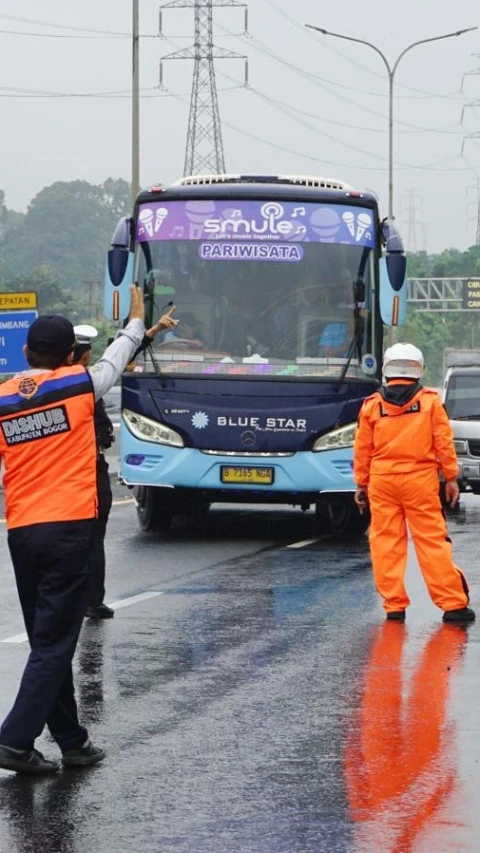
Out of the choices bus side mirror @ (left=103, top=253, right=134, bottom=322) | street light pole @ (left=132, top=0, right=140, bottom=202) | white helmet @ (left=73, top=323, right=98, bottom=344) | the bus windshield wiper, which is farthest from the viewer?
street light pole @ (left=132, top=0, right=140, bottom=202)

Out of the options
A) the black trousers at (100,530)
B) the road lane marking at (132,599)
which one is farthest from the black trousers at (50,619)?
the road lane marking at (132,599)

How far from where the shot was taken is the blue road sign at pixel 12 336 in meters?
27.0

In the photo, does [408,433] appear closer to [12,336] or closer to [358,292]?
[358,292]

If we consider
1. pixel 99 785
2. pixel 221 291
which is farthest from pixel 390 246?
pixel 99 785

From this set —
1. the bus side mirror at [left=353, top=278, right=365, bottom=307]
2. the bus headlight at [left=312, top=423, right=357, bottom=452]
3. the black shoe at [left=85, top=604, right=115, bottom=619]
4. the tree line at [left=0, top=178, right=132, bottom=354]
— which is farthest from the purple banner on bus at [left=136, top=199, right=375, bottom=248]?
the tree line at [left=0, top=178, right=132, bottom=354]

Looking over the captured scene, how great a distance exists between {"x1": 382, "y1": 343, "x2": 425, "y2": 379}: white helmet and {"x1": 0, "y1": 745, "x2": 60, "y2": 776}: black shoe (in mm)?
5028

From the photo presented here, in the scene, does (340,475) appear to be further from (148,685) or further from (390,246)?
(148,685)

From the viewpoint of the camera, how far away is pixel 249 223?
17.3 m

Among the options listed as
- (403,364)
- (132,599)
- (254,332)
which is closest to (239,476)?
(254,332)

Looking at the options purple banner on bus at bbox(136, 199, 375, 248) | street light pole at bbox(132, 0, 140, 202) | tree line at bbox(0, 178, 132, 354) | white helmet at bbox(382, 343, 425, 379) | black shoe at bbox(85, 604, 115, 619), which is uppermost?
street light pole at bbox(132, 0, 140, 202)

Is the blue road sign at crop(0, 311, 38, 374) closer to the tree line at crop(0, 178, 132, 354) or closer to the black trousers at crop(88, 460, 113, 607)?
A: the black trousers at crop(88, 460, 113, 607)

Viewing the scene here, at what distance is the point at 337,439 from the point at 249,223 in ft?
7.11

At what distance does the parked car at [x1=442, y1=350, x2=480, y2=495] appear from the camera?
2314 cm

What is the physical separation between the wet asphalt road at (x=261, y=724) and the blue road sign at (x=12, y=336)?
13225 millimetres
